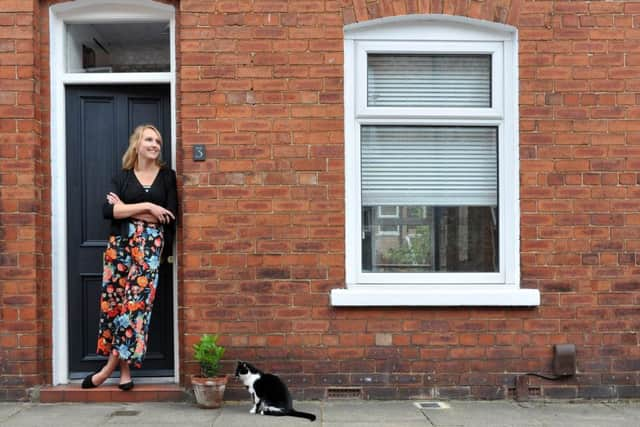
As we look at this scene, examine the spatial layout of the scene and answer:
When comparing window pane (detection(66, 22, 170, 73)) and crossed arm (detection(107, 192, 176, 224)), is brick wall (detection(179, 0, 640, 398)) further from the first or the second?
window pane (detection(66, 22, 170, 73))

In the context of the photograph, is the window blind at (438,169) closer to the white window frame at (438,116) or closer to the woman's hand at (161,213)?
the white window frame at (438,116)

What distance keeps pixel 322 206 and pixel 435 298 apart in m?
1.19

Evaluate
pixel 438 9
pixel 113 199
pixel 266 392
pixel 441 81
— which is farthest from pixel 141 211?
pixel 438 9

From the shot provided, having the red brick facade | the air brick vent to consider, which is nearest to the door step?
the red brick facade

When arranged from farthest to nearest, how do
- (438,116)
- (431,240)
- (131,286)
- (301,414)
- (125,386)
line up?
1. (431,240)
2. (438,116)
3. (125,386)
4. (131,286)
5. (301,414)

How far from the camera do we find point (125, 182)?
5.28 metres

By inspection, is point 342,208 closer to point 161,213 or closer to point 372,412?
point 161,213

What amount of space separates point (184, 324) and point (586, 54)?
3969 millimetres

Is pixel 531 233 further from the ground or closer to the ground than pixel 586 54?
closer to the ground

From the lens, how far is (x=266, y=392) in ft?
15.9

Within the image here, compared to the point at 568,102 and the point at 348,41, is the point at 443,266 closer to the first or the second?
the point at 568,102

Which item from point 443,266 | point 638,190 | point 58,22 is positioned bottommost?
point 443,266

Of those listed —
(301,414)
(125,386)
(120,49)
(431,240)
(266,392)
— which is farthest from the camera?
(120,49)

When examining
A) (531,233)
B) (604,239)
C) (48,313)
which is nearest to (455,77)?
(531,233)
